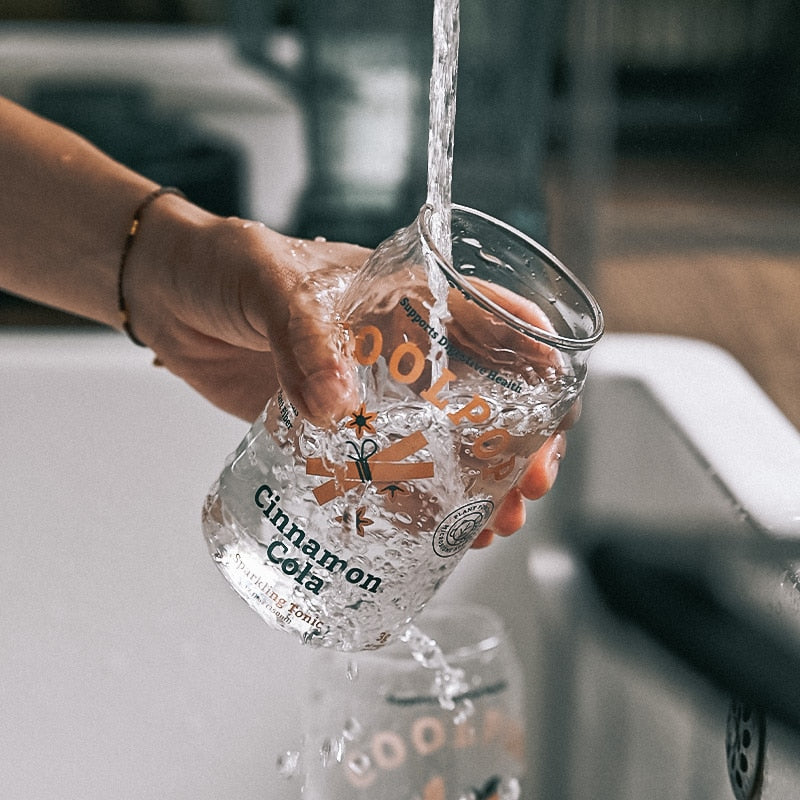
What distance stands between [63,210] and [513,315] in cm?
33

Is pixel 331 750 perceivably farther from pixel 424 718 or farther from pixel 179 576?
pixel 179 576

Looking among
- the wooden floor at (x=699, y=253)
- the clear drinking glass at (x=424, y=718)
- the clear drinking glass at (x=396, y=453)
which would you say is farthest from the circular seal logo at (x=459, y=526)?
the wooden floor at (x=699, y=253)

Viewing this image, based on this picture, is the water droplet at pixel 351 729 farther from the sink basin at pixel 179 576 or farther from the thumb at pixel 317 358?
the thumb at pixel 317 358

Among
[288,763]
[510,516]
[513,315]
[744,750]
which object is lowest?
[288,763]

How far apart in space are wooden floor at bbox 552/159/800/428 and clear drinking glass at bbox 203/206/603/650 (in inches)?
38.1

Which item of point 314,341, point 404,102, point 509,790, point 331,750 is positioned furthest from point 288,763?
point 404,102

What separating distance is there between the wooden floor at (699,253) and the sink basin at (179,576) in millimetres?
560

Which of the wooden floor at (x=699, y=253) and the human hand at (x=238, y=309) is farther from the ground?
the human hand at (x=238, y=309)

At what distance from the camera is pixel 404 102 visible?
144cm

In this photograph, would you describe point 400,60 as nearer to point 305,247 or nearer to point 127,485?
point 127,485

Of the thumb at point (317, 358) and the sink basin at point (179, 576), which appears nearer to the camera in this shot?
the thumb at point (317, 358)

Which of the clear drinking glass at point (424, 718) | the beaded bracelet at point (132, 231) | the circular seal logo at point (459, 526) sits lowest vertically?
the clear drinking glass at point (424, 718)

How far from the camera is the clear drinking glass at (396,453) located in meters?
0.38

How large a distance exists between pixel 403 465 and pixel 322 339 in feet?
0.19
